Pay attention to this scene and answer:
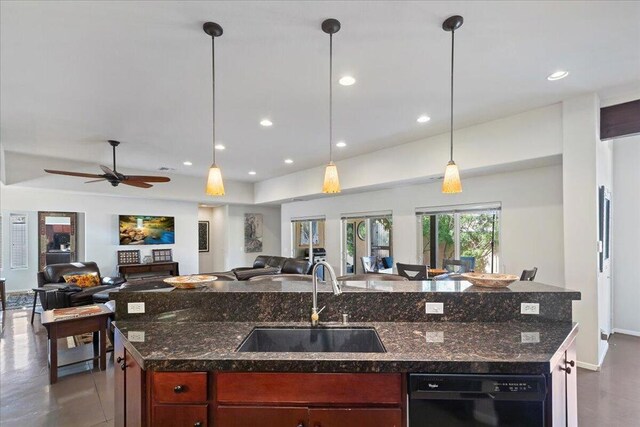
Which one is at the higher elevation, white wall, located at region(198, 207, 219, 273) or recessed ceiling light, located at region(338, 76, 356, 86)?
recessed ceiling light, located at region(338, 76, 356, 86)

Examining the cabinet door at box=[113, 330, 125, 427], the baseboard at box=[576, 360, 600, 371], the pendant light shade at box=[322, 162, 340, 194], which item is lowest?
the baseboard at box=[576, 360, 600, 371]

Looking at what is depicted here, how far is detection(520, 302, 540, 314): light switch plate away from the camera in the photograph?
1999 millimetres

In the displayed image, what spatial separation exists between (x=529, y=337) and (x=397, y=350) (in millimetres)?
801

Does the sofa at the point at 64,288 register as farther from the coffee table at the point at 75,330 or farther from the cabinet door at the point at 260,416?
the cabinet door at the point at 260,416

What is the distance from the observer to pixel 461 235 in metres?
5.26

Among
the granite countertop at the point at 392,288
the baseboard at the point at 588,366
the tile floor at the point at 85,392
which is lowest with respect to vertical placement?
the tile floor at the point at 85,392

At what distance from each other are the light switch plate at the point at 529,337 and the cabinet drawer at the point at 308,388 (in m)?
0.77

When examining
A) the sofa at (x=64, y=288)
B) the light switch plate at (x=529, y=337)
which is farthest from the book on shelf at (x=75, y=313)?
the light switch plate at (x=529, y=337)

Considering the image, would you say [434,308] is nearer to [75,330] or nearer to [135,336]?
[135,336]

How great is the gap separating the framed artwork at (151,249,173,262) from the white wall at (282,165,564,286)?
580 centimetres

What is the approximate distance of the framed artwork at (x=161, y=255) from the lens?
8047 mm

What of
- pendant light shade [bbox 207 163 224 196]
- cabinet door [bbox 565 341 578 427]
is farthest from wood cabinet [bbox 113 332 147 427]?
cabinet door [bbox 565 341 578 427]

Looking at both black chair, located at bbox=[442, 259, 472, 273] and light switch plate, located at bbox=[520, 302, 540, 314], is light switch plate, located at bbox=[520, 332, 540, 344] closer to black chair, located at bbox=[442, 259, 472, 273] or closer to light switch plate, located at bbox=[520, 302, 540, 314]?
light switch plate, located at bbox=[520, 302, 540, 314]

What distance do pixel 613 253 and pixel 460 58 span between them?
4168 millimetres
